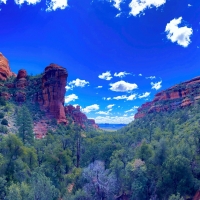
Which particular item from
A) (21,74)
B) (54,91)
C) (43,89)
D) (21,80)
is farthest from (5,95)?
(54,91)

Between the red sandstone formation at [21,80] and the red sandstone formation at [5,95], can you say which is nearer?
the red sandstone formation at [5,95]

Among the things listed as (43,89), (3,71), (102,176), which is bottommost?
(102,176)

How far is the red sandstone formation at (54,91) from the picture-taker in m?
79.4

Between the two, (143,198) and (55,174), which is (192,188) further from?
(55,174)

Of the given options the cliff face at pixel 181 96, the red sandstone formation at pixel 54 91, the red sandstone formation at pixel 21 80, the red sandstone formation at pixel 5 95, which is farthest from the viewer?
the cliff face at pixel 181 96

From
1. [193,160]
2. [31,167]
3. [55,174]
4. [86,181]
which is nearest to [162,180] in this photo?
[193,160]

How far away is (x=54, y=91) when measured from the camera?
81312mm

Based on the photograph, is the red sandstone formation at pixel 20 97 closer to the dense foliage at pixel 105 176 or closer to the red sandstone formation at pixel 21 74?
the red sandstone formation at pixel 21 74

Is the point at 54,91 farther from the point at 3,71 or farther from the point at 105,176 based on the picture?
the point at 105,176

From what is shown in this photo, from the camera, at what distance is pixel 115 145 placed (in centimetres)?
4647

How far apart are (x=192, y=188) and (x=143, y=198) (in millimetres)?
Answer: 6492

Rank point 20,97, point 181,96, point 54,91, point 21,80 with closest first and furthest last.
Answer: point 20,97 → point 21,80 → point 54,91 → point 181,96

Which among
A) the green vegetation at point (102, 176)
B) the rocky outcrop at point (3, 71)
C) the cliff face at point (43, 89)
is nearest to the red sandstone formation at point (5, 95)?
the cliff face at point (43, 89)

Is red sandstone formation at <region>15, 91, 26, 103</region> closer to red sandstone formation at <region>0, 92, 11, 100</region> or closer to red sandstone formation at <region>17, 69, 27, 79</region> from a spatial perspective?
red sandstone formation at <region>0, 92, 11, 100</region>
